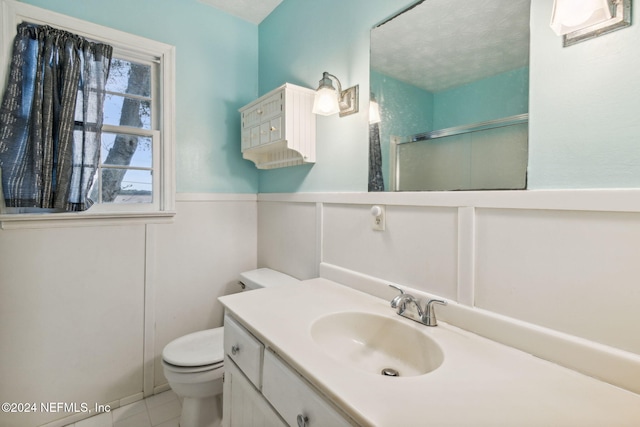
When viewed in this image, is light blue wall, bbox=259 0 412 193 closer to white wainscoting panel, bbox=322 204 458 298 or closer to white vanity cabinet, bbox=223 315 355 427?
white wainscoting panel, bbox=322 204 458 298

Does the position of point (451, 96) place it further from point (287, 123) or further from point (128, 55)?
point (128, 55)

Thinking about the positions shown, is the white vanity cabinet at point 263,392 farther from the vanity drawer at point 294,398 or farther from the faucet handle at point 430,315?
the faucet handle at point 430,315

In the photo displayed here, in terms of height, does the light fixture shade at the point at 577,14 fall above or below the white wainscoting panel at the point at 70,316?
above

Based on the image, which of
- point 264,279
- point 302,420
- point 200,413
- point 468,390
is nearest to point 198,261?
point 264,279

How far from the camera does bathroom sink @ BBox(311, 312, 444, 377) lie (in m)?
0.96

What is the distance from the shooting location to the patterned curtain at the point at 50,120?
1.43 m

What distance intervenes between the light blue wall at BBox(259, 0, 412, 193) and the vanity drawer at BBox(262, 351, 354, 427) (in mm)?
858

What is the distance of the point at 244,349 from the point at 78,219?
130 centimetres

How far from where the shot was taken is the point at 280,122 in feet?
5.28

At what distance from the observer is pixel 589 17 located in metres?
0.71

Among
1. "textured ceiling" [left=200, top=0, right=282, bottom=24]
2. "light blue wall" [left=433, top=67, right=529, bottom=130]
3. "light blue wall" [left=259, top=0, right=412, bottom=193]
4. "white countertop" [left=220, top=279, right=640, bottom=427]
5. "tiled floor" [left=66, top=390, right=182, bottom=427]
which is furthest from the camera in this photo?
"textured ceiling" [left=200, top=0, right=282, bottom=24]

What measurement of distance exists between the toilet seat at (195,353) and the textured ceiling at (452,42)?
1.65 meters

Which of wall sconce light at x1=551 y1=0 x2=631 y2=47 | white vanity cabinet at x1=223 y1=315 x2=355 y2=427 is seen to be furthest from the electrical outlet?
wall sconce light at x1=551 y1=0 x2=631 y2=47

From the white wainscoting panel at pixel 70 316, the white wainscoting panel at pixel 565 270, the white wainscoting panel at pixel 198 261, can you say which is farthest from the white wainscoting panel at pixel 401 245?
the white wainscoting panel at pixel 70 316
